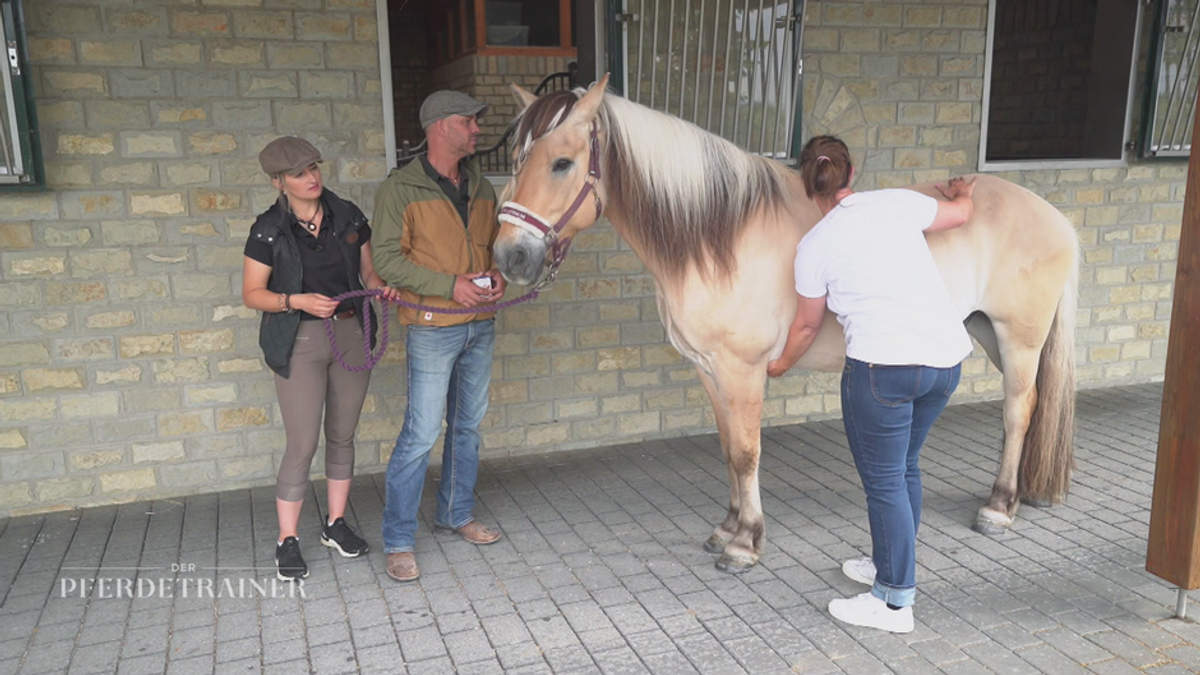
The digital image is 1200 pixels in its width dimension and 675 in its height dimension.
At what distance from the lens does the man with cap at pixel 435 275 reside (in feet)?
9.61

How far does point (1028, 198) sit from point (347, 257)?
275 centimetres

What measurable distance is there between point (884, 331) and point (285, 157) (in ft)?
6.63

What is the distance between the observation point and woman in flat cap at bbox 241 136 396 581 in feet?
9.30

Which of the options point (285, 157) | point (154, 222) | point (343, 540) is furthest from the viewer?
point (154, 222)

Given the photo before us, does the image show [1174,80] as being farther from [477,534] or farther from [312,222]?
[312,222]

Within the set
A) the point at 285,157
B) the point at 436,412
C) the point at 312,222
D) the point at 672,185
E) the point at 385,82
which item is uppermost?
the point at 385,82

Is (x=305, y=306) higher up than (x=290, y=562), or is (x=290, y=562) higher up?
(x=305, y=306)

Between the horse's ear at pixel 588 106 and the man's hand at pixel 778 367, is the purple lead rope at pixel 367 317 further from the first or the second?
the man's hand at pixel 778 367

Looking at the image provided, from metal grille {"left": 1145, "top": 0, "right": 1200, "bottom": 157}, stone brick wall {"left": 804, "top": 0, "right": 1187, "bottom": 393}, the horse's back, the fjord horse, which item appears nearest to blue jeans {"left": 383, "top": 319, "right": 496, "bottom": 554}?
the fjord horse

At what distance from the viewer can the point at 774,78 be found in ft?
15.3

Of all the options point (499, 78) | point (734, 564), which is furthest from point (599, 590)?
point (499, 78)

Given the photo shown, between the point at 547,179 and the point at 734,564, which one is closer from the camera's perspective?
the point at 547,179

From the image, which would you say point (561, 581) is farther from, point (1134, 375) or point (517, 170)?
point (1134, 375)

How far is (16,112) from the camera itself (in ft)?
11.3
